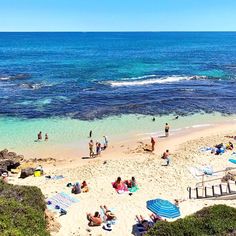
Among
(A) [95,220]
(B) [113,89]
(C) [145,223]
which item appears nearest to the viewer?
(C) [145,223]

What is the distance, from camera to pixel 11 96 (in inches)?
1828

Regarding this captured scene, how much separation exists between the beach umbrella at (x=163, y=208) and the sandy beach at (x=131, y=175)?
44 cm

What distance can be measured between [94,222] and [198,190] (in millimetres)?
6480

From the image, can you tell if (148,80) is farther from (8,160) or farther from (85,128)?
(8,160)

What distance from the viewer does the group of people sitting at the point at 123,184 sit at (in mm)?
21359

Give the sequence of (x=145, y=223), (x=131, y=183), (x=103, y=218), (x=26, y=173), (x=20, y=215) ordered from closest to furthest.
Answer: (x=20, y=215) < (x=145, y=223) < (x=103, y=218) < (x=131, y=183) < (x=26, y=173)

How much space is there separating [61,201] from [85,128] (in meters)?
14.0

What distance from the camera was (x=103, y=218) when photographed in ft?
59.9

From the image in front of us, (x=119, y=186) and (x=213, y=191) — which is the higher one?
(x=213, y=191)

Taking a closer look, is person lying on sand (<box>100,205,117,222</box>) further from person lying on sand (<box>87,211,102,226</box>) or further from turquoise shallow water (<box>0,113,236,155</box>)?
turquoise shallow water (<box>0,113,236,155</box>)

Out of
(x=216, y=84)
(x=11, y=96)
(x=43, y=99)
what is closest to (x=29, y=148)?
(x=43, y=99)

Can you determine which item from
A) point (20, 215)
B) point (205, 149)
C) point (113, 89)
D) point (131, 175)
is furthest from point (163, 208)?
point (113, 89)

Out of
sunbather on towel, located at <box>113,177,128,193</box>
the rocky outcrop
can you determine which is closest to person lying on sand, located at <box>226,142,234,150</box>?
sunbather on towel, located at <box>113,177,128,193</box>

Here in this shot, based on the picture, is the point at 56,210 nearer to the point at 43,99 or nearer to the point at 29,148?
the point at 29,148
